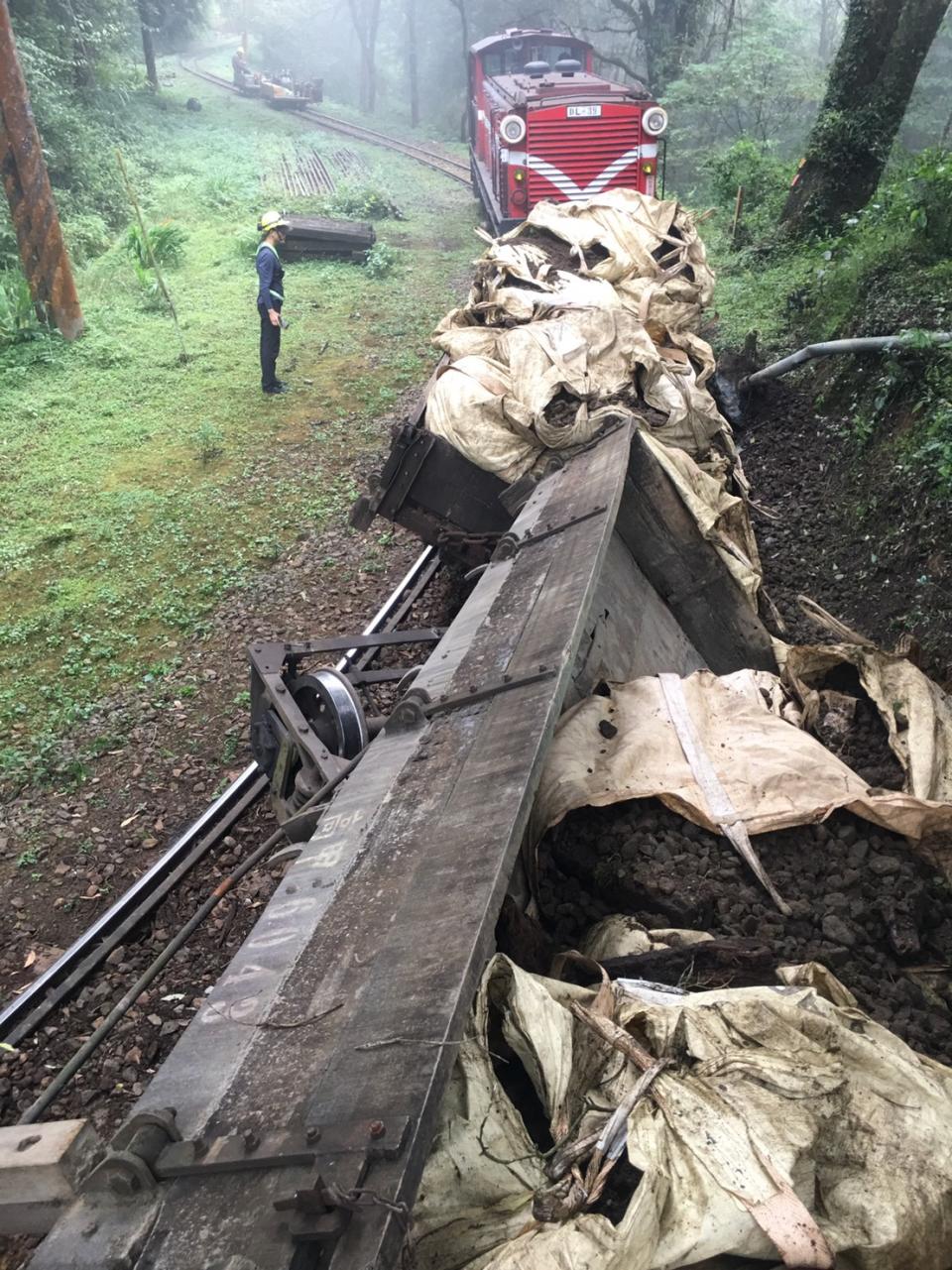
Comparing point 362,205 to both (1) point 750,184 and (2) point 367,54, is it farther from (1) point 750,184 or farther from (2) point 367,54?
(2) point 367,54

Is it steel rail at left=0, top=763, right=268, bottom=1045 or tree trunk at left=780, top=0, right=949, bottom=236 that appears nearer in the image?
steel rail at left=0, top=763, right=268, bottom=1045

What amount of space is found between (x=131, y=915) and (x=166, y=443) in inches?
267

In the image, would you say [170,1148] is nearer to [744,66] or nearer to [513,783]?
[513,783]

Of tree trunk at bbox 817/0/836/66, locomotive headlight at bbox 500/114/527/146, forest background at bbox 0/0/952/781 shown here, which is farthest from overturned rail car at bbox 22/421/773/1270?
tree trunk at bbox 817/0/836/66

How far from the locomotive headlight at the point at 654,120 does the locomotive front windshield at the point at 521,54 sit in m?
5.67

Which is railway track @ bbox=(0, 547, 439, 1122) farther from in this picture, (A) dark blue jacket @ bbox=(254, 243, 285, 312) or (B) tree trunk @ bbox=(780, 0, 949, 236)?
(B) tree trunk @ bbox=(780, 0, 949, 236)

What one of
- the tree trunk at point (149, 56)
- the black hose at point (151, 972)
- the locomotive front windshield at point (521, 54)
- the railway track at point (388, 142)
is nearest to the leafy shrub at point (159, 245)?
the locomotive front windshield at point (521, 54)

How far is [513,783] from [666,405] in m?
3.84

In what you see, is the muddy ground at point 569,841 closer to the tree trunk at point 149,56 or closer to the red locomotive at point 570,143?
the red locomotive at point 570,143

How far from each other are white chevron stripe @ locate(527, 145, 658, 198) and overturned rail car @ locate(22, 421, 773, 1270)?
10670 millimetres

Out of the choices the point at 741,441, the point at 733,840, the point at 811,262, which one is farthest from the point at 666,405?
the point at 811,262

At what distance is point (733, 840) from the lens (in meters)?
2.90

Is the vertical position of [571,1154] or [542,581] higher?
[542,581]

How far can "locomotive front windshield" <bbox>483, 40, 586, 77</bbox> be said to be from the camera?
17.0m
